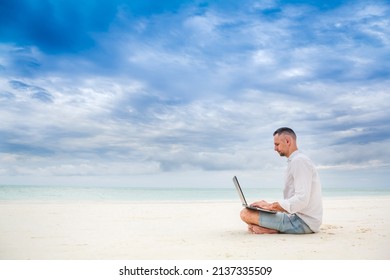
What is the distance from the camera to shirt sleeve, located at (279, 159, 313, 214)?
4.70 meters

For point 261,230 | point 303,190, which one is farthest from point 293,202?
point 261,230

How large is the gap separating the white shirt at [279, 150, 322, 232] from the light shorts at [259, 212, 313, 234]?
8 centimetres

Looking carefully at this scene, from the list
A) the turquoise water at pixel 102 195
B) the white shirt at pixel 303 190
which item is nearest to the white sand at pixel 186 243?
the white shirt at pixel 303 190

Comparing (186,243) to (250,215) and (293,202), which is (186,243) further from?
(293,202)

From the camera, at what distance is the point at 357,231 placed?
5.55m

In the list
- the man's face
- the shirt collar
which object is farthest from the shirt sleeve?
the man's face

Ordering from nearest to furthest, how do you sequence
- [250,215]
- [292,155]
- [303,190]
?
[303,190], [292,155], [250,215]

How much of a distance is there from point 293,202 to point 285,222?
53 centimetres

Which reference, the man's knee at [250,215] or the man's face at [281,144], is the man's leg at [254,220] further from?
the man's face at [281,144]

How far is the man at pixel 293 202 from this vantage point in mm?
4719

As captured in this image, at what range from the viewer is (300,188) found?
4.71 meters

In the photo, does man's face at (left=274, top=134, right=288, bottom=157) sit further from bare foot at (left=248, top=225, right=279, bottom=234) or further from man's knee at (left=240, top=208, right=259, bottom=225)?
bare foot at (left=248, top=225, right=279, bottom=234)

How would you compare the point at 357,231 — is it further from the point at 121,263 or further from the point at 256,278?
the point at 121,263

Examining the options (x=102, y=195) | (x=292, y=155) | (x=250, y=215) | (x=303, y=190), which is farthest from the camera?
(x=102, y=195)
